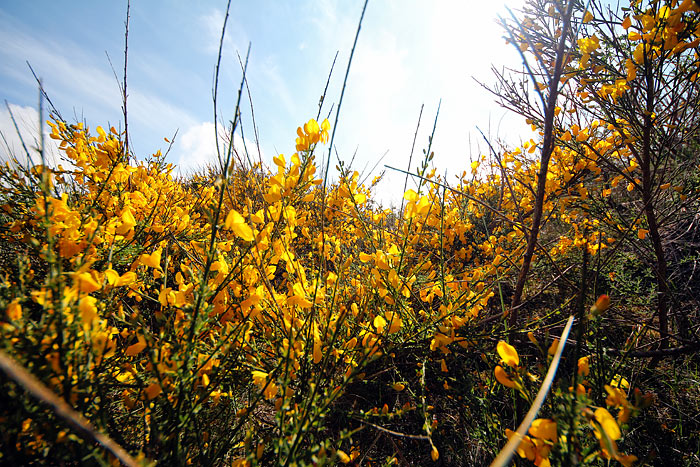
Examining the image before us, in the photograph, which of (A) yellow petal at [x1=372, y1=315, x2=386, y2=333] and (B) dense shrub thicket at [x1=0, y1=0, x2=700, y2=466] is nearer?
(B) dense shrub thicket at [x1=0, y1=0, x2=700, y2=466]

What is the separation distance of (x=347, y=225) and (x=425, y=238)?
1069 millimetres

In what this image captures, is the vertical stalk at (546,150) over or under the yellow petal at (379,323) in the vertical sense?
over

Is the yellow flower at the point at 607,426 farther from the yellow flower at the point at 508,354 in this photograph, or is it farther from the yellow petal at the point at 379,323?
the yellow petal at the point at 379,323

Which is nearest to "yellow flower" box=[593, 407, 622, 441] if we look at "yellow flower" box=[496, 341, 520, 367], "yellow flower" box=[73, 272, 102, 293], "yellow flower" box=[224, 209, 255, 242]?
"yellow flower" box=[496, 341, 520, 367]

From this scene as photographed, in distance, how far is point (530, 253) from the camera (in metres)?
1.08

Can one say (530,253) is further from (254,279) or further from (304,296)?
(254,279)

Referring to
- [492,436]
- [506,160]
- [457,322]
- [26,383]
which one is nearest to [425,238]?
[506,160]

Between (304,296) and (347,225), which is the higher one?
(347,225)

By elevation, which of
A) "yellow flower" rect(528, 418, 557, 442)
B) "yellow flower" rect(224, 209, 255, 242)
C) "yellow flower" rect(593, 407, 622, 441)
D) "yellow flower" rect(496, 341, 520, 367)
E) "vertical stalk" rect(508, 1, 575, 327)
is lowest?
"yellow flower" rect(528, 418, 557, 442)

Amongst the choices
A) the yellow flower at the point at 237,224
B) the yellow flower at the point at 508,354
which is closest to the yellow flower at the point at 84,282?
the yellow flower at the point at 237,224

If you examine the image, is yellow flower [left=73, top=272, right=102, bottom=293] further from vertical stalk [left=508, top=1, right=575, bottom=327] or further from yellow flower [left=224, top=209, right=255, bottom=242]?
vertical stalk [left=508, top=1, right=575, bottom=327]

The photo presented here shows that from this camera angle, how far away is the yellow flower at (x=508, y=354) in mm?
661

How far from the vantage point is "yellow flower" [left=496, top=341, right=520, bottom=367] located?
661 millimetres

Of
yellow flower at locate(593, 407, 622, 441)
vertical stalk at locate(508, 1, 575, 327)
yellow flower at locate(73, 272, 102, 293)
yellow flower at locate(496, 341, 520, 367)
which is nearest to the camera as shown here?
yellow flower at locate(593, 407, 622, 441)
